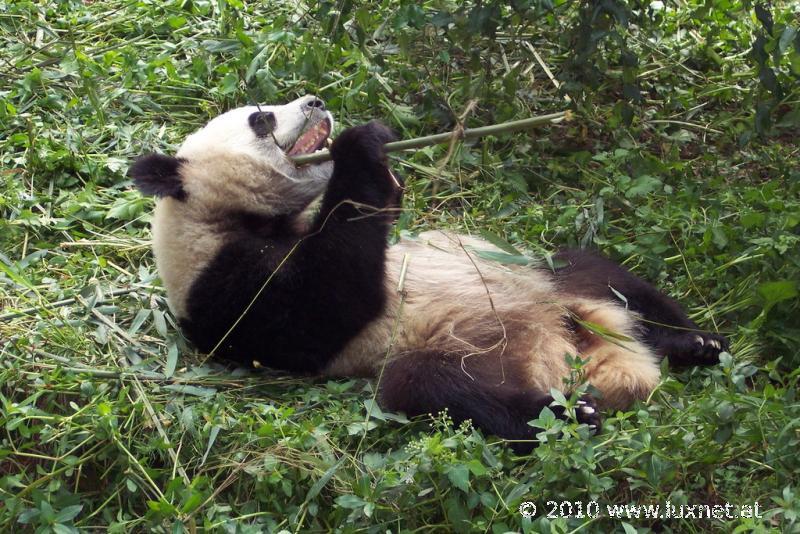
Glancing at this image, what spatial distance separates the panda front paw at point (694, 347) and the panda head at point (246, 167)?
1.85m

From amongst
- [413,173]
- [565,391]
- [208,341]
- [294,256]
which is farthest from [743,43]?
[208,341]

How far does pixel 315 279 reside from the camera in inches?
160

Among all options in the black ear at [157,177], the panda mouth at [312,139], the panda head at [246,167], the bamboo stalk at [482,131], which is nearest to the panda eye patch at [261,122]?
the panda head at [246,167]

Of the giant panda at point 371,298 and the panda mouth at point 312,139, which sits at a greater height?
the panda mouth at point 312,139

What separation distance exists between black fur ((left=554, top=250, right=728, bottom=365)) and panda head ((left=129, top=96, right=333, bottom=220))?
1.36 m

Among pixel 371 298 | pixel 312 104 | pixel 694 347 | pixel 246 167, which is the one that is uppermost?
pixel 312 104

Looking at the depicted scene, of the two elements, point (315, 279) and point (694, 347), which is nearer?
point (315, 279)

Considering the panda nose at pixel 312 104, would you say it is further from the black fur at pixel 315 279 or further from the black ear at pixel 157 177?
the black ear at pixel 157 177

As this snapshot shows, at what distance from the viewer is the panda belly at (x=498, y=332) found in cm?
409

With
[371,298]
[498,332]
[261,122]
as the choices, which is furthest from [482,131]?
[261,122]

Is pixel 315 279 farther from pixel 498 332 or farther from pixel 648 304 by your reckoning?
pixel 648 304

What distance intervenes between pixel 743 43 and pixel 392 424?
12.4ft

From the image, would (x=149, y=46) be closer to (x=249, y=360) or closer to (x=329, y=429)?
(x=249, y=360)

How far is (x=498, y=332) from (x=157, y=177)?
67.1 inches
